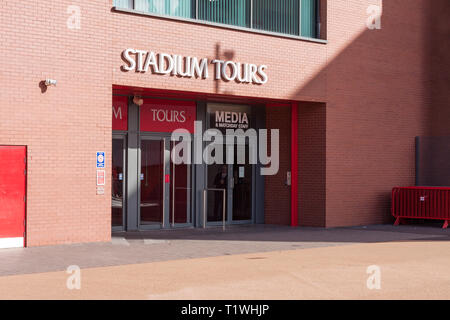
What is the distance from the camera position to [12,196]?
1310 cm

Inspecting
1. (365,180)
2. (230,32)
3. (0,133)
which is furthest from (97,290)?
(365,180)

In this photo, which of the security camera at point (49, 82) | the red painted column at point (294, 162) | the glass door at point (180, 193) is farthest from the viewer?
the red painted column at point (294, 162)

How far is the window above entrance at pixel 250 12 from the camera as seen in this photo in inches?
603

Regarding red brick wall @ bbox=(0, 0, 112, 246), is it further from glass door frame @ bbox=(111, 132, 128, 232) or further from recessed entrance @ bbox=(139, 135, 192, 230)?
recessed entrance @ bbox=(139, 135, 192, 230)

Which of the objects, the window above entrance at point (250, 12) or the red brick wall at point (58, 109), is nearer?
the red brick wall at point (58, 109)

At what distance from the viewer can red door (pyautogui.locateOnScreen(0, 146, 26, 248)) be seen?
13.0 m

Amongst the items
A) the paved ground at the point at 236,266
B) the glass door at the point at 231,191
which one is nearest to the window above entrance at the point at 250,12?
the glass door at the point at 231,191

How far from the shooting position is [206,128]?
59.6ft

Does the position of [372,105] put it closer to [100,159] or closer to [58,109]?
[100,159]

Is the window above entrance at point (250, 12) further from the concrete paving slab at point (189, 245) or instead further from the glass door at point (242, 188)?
the concrete paving slab at point (189, 245)

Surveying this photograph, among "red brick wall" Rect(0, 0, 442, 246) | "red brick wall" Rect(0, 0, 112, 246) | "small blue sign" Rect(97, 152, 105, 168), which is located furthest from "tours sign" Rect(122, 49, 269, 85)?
"small blue sign" Rect(97, 152, 105, 168)

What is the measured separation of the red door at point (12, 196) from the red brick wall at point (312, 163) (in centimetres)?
816

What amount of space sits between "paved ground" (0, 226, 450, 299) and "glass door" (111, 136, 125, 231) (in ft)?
3.67
